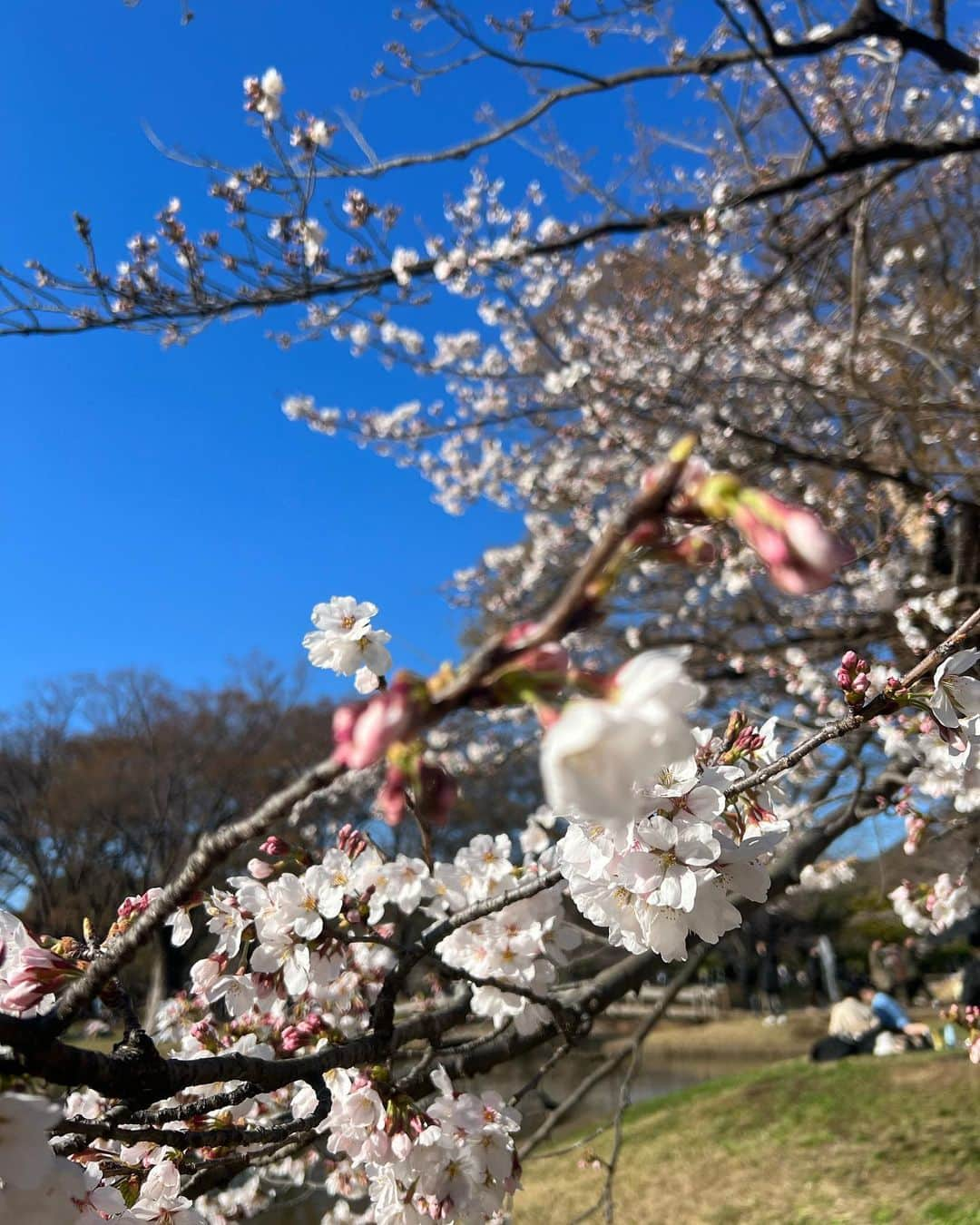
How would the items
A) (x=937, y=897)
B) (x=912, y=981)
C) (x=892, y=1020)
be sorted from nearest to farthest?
1. (x=937, y=897)
2. (x=892, y=1020)
3. (x=912, y=981)

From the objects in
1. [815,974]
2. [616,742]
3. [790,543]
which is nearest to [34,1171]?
[616,742]

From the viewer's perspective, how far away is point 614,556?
0.52 metres

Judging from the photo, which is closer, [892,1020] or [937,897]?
[937,897]

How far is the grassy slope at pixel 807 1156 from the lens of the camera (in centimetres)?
427

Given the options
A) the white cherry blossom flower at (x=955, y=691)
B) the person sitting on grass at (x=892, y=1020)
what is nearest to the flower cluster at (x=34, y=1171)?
the white cherry blossom flower at (x=955, y=691)

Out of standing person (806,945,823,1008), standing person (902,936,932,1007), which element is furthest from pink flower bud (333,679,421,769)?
standing person (806,945,823,1008)

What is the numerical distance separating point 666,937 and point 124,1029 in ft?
2.27

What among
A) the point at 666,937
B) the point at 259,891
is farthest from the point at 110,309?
the point at 666,937

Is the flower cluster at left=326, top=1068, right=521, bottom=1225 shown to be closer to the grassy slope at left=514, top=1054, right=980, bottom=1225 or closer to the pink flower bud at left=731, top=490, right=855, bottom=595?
the pink flower bud at left=731, top=490, right=855, bottom=595

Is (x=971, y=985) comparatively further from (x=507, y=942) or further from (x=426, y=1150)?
(x=426, y=1150)

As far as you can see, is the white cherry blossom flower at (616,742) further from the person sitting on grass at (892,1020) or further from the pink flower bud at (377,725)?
the person sitting on grass at (892,1020)

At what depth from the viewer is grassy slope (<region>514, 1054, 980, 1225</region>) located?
4.27 meters

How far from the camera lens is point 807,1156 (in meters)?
5.20

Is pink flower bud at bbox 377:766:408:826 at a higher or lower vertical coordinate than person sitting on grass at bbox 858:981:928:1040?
higher
